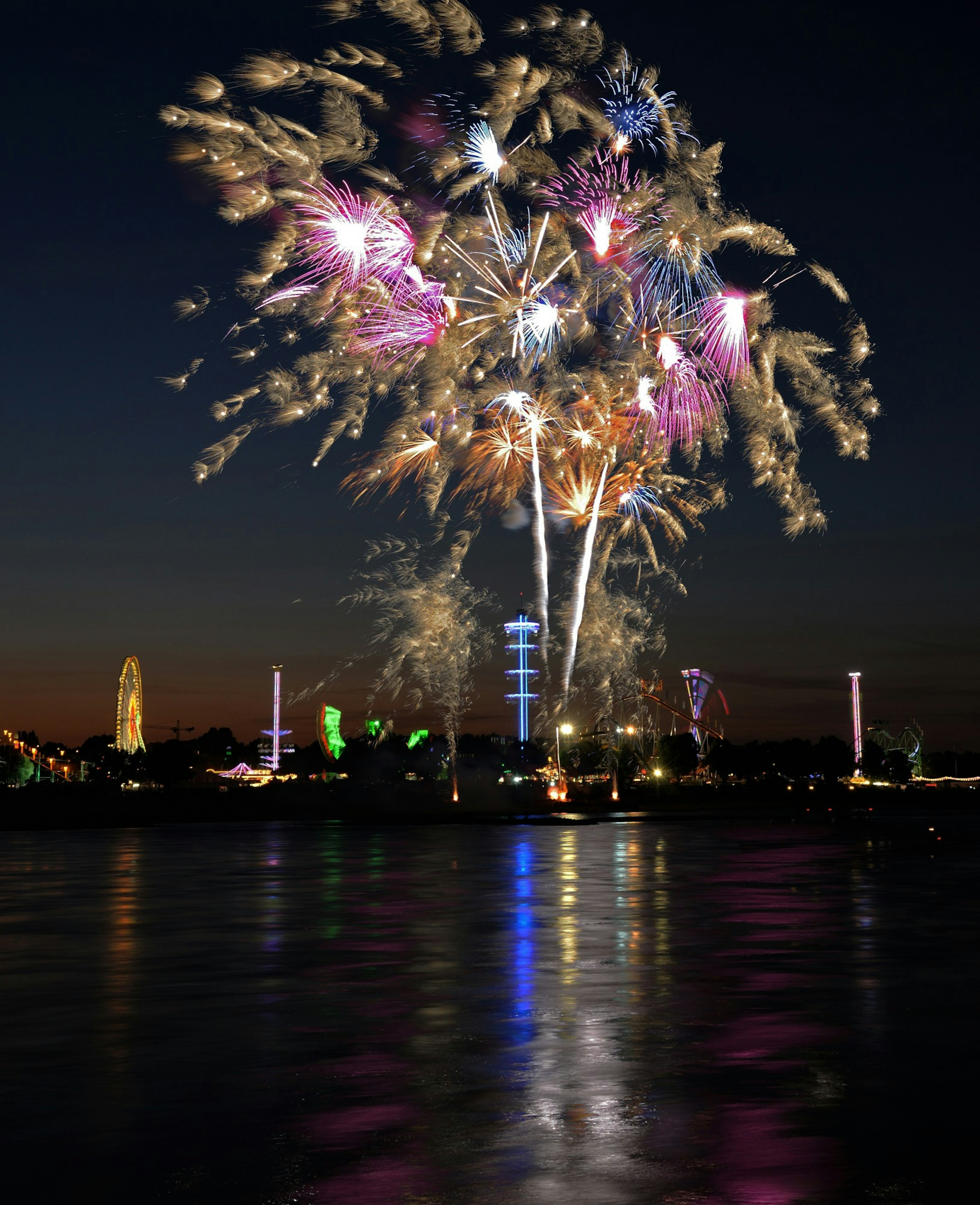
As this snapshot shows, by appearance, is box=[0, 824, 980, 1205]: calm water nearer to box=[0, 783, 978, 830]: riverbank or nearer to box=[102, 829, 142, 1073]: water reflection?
box=[102, 829, 142, 1073]: water reflection

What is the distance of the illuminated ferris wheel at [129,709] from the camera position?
479 feet

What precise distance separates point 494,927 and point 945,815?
2975 inches

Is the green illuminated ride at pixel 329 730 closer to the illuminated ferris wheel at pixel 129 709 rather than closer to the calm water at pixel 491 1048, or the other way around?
the illuminated ferris wheel at pixel 129 709

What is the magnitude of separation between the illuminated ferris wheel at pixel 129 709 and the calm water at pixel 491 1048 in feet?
405

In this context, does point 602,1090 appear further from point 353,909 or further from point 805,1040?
point 353,909

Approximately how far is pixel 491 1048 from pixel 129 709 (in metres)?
142

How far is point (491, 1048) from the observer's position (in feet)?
37.8

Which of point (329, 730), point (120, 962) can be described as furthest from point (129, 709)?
point (120, 962)

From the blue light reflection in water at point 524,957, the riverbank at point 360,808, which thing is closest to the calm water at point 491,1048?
the blue light reflection in water at point 524,957

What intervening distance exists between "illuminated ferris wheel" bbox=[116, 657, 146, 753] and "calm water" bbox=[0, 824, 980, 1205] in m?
123

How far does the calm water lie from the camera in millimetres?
7672

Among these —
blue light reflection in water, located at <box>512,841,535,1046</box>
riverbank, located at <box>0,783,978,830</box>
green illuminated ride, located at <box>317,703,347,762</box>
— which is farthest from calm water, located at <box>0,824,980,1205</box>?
green illuminated ride, located at <box>317,703,347,762</box>

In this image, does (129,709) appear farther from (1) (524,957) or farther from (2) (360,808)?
(1) (524,957)

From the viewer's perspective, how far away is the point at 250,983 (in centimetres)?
1539
